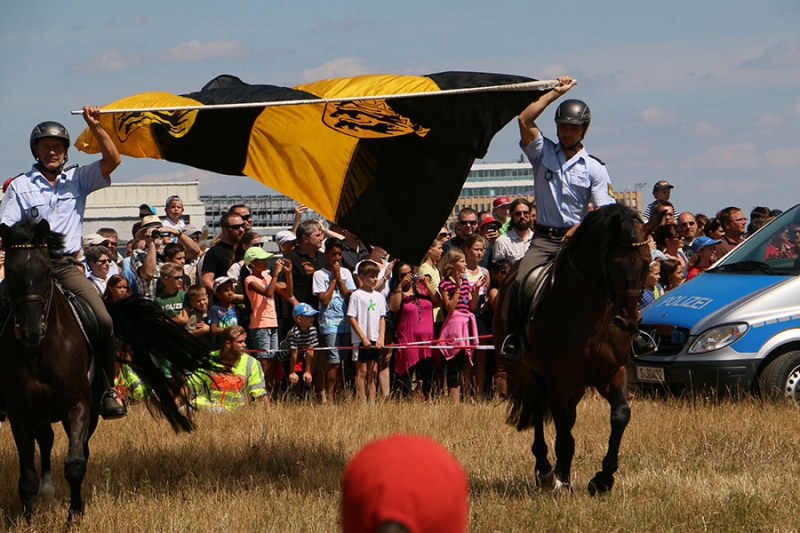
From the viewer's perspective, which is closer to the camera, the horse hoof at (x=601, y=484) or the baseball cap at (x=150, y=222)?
the horse hoof at (x=601, y=484)

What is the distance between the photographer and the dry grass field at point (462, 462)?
276 inches

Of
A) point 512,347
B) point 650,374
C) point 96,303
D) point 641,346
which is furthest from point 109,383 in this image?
point 650,374

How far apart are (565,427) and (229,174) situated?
143 inches

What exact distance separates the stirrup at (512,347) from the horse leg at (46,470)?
3.60 metres

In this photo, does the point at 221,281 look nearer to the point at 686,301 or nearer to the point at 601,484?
the point at 686,301

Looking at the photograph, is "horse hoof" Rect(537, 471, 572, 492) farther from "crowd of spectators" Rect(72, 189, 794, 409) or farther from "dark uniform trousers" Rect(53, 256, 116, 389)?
"crowd of spectators" Rect(72, 189, 794, 409)

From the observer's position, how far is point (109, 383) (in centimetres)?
822

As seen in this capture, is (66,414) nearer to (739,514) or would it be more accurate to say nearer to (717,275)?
(739,514)

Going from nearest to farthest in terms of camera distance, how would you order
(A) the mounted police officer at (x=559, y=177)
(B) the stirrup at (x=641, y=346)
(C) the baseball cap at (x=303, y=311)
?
(B) the stirrup at (x=641, y=346)
(A) the mounted police officer at (x=559, y=177)
(C) the baseball cap at (x=303, y=311)

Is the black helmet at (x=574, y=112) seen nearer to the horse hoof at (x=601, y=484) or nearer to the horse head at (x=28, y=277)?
the horse hoof at (x=601, y=484)

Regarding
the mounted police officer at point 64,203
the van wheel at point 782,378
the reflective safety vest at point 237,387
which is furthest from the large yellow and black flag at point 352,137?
the van wheel at point 782,378

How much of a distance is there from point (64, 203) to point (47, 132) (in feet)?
1.76

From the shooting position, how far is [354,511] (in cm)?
188

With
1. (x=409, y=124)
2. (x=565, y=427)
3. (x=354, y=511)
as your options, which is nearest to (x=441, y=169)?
(x=409, y=124)
